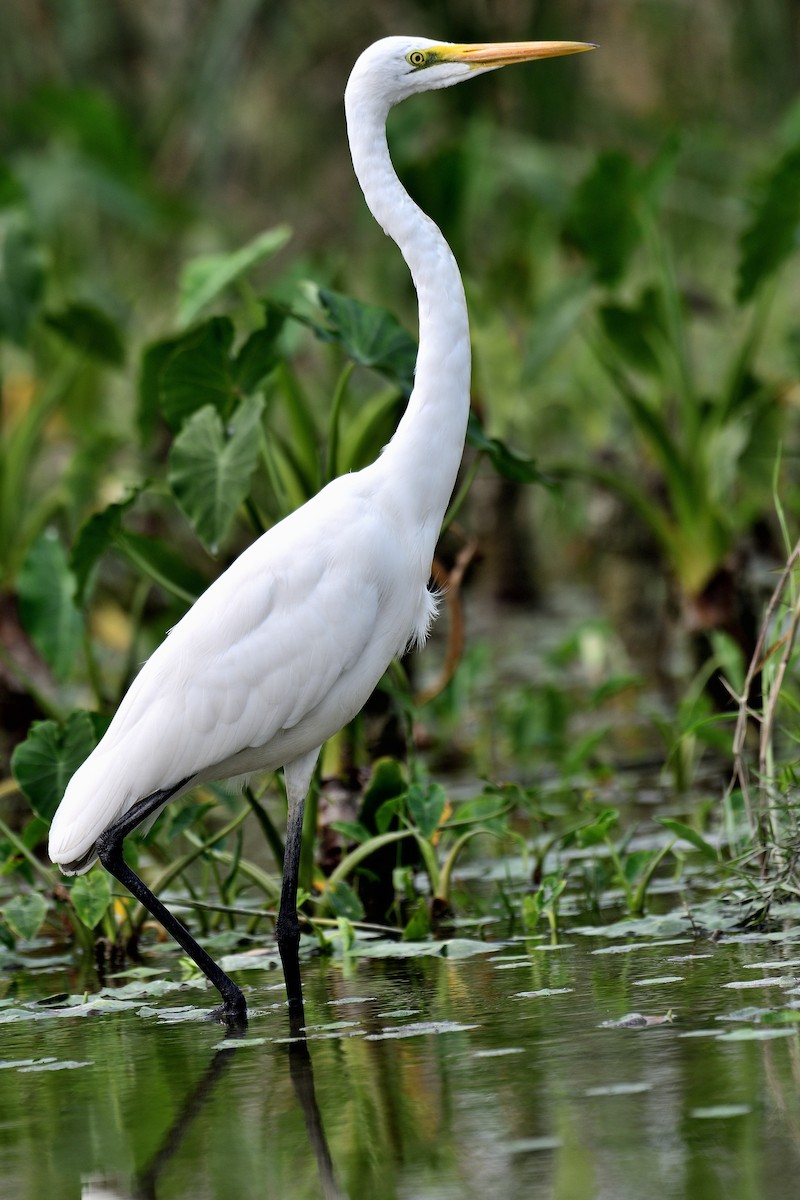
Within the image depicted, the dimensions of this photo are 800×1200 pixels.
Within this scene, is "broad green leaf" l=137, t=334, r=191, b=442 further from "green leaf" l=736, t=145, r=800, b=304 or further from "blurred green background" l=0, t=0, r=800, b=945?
"green leaf" l=736, t=145, r=800, b=304

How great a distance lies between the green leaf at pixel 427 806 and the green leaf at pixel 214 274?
Result: 1.53 meters

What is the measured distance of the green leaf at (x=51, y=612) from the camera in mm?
5082

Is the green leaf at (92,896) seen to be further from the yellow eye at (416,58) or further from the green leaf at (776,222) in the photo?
the green leaf at (776,222)

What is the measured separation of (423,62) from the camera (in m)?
3.84

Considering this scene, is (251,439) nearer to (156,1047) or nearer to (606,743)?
(156,1047)

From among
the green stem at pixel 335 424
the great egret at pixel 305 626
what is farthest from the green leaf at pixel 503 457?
the great egret at pixel 305 626

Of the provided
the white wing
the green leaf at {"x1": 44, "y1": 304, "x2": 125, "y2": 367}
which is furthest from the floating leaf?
the green leaf at {"x1": 44, "y1": 304, "x2": 125, "y2": 367}

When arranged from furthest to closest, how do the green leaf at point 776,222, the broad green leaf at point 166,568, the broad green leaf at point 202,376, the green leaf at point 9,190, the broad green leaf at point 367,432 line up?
the green leaf at point 9,190 < the green leaf at point 776,222 < the broad green leaf at point 367,432 < the broad green leaf at point 166,568 < the broad green leaf at point 202,376

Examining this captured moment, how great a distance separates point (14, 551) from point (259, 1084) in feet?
14.1

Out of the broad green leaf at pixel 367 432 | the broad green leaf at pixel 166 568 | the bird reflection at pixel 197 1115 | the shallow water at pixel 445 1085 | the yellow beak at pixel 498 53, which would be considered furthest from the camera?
the broad green leaf at pixel 367 432

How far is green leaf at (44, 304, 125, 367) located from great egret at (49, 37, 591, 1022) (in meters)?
2.67

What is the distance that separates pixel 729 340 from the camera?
34.0 feet

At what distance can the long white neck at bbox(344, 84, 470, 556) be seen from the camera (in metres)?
3.71

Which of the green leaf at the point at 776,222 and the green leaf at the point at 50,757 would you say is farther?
the green leaf at the point at 776,222
